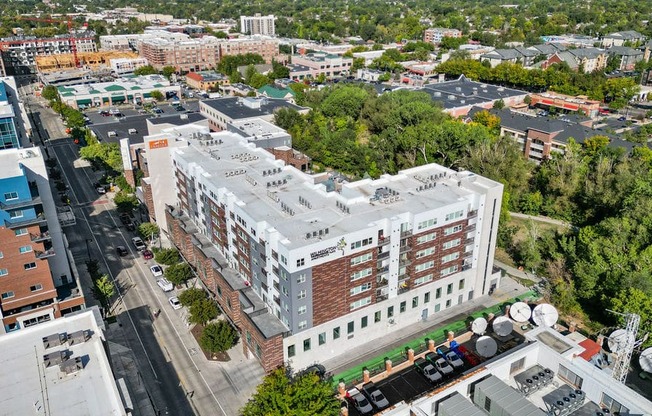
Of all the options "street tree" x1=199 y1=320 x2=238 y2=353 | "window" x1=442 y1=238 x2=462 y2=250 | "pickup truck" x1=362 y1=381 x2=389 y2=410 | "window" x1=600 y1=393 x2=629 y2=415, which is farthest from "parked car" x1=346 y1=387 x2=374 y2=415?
"window" x1=600 y1=393 x2=629 y2=415

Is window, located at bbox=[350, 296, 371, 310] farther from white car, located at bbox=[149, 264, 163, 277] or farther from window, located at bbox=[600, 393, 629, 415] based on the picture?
white car, located at bbox=[149, 264, 163, 277]

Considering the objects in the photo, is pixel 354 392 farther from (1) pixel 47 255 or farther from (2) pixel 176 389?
(1) pixel 47 255

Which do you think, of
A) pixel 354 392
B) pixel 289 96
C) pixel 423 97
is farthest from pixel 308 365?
pixel 289 96

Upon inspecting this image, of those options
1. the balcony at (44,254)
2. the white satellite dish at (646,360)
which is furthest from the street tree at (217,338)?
the white satellite dish at (646,360)

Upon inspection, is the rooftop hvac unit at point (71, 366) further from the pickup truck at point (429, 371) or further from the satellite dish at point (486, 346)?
the satellite dish at point (486, 346)

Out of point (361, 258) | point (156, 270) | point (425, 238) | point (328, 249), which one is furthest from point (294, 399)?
point (156, 270)

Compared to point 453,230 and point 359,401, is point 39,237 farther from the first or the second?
point 453,230
